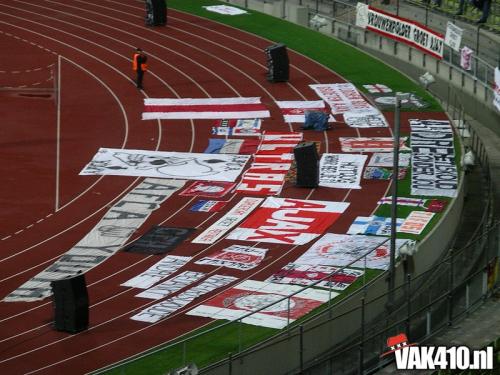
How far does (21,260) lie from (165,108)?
1435cm

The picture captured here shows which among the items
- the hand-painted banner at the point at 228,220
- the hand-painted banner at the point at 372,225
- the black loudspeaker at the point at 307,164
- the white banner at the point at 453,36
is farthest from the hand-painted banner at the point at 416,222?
the white banner at the point at 453,36

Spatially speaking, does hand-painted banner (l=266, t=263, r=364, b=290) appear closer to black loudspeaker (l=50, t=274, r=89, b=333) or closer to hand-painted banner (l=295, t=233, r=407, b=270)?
hand-painted banner (l=295, t=233, r=407, b=270)

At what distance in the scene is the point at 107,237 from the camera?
3869cm

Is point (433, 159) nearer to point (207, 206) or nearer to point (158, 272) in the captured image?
point (207, 206)

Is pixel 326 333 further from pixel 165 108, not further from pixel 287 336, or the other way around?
pixel 165 108

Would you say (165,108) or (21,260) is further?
(165,108)

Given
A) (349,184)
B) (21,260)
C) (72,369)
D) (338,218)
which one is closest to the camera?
(72,369)

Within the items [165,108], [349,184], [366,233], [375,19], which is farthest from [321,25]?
[366,233]

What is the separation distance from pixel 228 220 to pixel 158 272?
14.1 feet

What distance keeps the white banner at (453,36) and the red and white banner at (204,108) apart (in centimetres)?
762

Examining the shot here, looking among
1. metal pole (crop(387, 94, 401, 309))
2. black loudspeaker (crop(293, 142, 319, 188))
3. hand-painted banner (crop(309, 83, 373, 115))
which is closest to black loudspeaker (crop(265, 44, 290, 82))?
hand-painted banner (crop(309, 83, 373, 115))

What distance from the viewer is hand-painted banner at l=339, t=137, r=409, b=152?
4584 cm

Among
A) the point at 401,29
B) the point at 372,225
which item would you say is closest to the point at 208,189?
the point at 372,225

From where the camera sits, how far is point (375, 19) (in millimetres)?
58969
